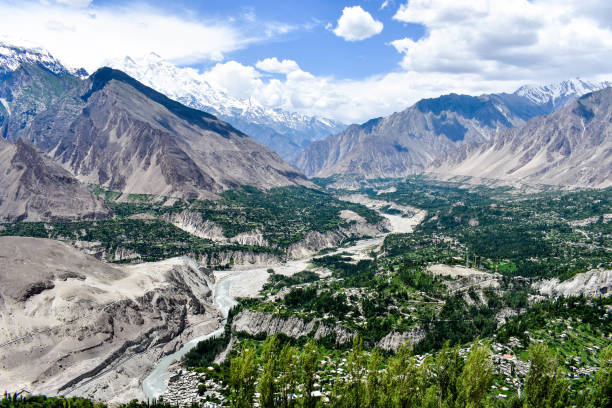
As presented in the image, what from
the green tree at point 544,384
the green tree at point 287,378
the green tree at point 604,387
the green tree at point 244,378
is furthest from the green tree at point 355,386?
the green tree at point 604,387

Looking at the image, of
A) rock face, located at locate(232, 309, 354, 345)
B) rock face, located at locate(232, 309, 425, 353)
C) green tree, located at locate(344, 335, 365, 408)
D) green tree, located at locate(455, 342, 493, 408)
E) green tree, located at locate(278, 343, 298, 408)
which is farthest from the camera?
rock face, located at locate(232, 309, 354, 345)

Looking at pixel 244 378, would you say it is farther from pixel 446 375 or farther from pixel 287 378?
pixel 446 375

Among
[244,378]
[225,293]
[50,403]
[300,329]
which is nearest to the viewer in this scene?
[244,378]

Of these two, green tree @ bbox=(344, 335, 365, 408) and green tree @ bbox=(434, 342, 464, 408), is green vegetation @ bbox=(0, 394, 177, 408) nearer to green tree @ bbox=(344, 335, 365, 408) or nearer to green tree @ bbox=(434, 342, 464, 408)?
green tree @ bbox=(344, 335, 365, 408)

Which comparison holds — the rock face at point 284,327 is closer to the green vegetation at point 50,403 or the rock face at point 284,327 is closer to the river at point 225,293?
the river at point 225,293

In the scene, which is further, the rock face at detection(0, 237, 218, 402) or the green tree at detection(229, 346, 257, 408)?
the rock face at detection(0, 237, 218, 402)

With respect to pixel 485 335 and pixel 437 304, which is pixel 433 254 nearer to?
pixel 437 304

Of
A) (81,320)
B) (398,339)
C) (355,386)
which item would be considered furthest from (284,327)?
(355,386)

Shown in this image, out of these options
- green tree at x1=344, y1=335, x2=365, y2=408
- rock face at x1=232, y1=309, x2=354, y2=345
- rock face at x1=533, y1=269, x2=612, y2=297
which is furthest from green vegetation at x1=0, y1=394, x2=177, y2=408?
rock face at x1=533, y1=269, x2=612, y2=297
